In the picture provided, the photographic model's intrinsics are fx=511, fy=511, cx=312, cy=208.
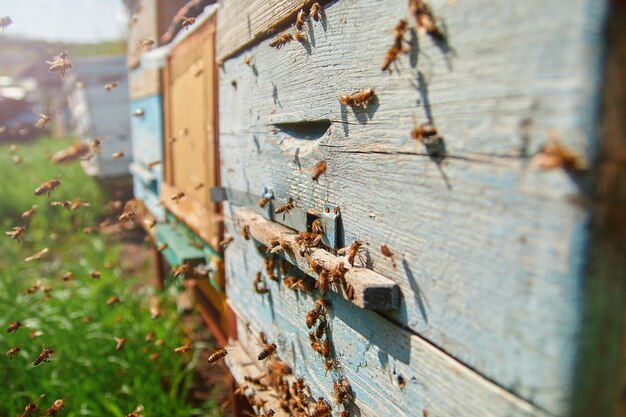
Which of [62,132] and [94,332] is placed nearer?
[94,332]

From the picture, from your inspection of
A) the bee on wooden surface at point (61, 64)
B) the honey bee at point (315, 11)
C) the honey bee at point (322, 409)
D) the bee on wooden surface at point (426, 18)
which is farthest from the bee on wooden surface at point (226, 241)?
the bee on wooden surface at point (426, 18)

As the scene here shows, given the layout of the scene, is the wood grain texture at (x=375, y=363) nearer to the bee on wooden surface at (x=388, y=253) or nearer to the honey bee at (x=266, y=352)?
the honey bee at (x=266, y=352)

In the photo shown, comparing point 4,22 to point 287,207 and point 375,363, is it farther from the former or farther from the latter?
point 375,363

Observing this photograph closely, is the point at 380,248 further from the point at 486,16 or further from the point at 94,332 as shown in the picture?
the point at 94,332

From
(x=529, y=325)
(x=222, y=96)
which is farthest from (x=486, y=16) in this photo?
(x=222, y=96)

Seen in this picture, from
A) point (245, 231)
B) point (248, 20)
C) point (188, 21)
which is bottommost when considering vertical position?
point (245, 231)

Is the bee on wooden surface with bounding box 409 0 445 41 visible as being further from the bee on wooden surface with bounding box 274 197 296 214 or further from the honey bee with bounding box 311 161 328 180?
the bee on wooden surface with bounding box 274 197 296 214

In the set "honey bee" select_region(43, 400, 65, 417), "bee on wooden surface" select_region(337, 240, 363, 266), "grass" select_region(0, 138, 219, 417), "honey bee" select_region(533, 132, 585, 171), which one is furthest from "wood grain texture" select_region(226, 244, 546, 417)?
"grass" select_region(0, 138, 219, 417)

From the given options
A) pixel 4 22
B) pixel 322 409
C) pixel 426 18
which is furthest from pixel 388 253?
pixel 4 22
